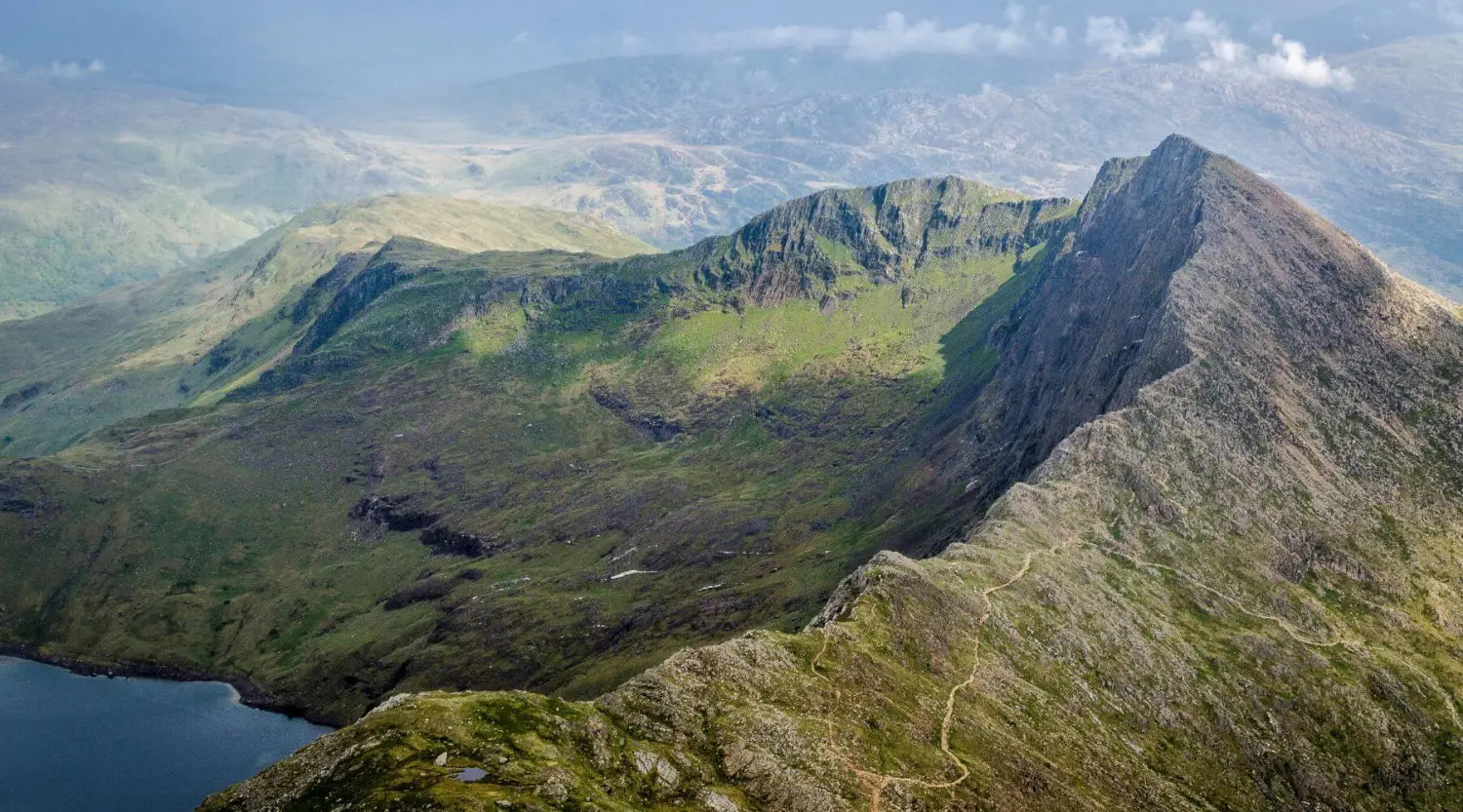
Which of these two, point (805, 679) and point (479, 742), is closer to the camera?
point (479, 742)

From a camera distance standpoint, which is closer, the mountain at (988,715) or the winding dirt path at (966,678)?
the mountain at (988,715)

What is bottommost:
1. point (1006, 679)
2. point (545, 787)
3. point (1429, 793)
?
point (1429, 793)

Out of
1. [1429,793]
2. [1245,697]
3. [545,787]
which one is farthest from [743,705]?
[1429,793]

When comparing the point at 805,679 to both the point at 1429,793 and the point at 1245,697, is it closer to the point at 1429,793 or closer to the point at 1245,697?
the point at 1245,697

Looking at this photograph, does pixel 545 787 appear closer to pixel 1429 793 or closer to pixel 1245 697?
pixel 1245 697

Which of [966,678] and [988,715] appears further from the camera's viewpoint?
[966,678]

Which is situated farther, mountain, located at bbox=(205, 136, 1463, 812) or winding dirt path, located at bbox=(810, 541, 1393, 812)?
winding dirt path, located at bbox=(810, 541, 1393, 812)

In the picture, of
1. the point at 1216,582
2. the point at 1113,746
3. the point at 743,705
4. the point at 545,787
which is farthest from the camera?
the point at 1216,582

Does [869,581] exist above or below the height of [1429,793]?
above

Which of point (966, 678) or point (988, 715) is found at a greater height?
point (966, 678)

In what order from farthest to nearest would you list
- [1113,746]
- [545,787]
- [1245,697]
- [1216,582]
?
1. [1216,582]
2. [1245,697]
3. [1113,746]
4. [545,787]
